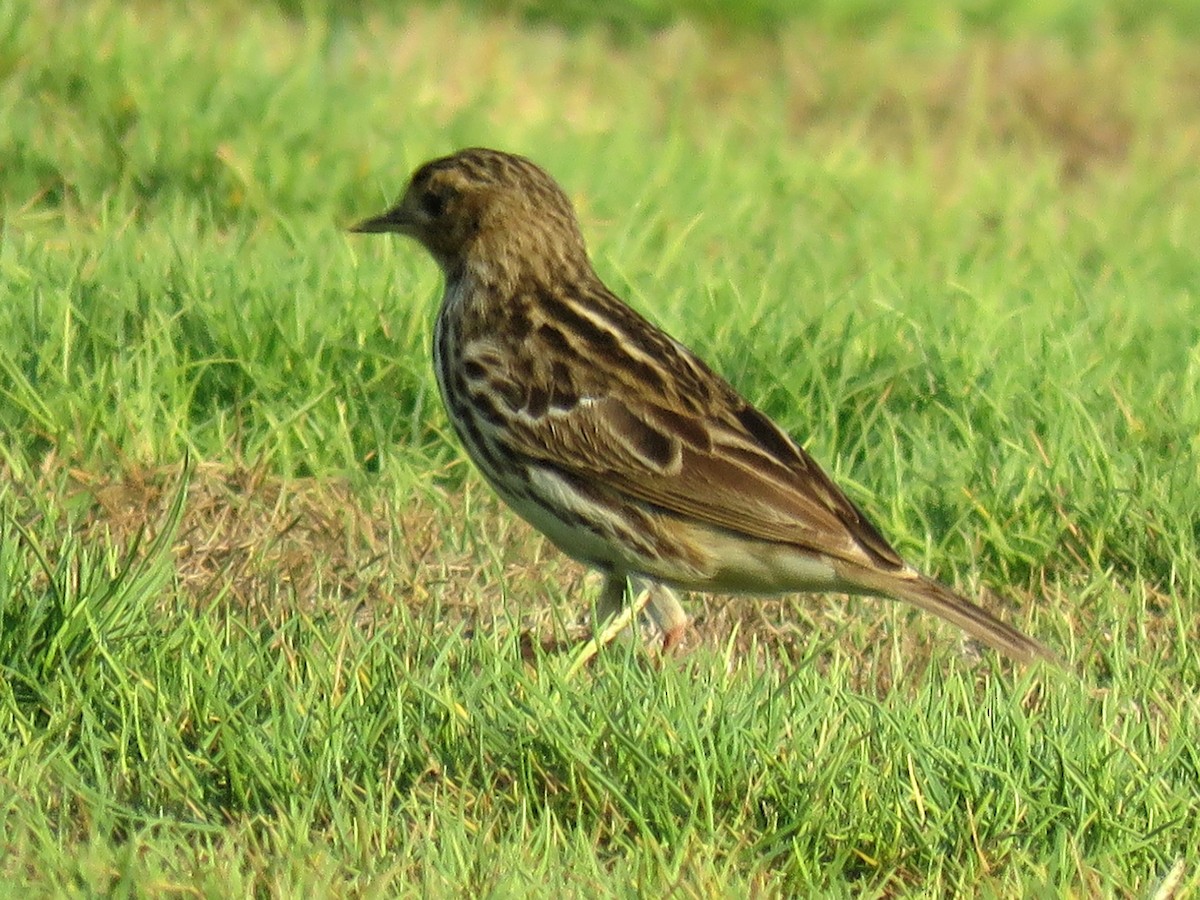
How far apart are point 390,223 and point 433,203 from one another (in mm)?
199

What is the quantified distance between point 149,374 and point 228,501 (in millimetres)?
507

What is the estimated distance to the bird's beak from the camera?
6.48 meters

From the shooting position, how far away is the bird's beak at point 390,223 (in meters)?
6.48

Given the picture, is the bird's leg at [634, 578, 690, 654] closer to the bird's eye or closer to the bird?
the bird

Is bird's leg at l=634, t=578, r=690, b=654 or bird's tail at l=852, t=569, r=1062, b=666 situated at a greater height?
bird's tail at l=852, t=569, r=1062, b=666

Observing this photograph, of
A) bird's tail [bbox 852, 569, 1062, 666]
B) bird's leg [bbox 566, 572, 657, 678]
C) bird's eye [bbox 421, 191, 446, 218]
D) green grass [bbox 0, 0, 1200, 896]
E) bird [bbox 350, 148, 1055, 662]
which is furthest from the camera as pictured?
bird's eye [bbox 421, 191, 446, 218]

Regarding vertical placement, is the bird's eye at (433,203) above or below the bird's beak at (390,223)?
above

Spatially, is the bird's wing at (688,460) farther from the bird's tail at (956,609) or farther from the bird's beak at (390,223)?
the bird's beak at (390,223)

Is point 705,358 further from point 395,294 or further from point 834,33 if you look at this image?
point 834,33

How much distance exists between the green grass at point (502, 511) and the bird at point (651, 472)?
0.77 feet

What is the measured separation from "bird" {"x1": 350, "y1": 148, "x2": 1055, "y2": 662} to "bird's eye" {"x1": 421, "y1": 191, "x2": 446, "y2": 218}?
51 cm

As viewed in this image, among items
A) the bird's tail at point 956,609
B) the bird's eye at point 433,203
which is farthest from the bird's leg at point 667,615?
the bird's eye at point 433,203

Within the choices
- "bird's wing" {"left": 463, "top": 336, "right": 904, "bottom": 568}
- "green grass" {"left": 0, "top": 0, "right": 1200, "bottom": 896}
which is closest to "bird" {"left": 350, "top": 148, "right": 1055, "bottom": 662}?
"bird's wing" {"left": 463, "top": 336, "right": 904, "bottom": 568}

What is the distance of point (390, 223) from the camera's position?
652cm
